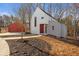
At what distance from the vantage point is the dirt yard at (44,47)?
2.08 metres

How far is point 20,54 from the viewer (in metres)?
2.08

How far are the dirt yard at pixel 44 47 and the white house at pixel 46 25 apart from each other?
0.18 feet

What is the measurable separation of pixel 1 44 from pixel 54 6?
0.60 m

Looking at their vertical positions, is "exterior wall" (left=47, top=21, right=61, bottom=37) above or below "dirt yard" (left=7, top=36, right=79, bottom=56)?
above

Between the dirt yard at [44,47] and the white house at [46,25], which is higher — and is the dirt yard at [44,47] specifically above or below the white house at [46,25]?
below

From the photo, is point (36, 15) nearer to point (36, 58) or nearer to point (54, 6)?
point (54, 6)

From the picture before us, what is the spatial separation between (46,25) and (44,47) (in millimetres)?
205

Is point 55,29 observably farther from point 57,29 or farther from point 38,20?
point 38,20

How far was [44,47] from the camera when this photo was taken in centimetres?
210

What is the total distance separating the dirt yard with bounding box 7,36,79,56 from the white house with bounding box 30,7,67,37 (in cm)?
6

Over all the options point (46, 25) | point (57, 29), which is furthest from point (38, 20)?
point (57, 29)

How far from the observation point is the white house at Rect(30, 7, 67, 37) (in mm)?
2107

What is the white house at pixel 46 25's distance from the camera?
83.0 inches

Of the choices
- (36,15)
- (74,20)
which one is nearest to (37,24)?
(36,15)
